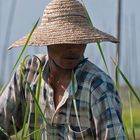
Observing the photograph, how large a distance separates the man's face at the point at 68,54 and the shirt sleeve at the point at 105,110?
122 mm

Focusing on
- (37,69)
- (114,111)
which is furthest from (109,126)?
(37,69)

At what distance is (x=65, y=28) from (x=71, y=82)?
0.65 feet

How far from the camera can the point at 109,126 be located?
2.39 m

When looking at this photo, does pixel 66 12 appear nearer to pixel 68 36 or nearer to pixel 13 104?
pixel 68 36

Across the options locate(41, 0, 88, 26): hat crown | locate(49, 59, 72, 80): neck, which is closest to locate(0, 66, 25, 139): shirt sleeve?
locate(49, 59, 72, 80): neck

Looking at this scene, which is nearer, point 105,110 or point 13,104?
point 105,110

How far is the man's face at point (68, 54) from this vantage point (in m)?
2.36

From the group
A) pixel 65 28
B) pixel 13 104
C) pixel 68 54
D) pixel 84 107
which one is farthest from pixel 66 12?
pixel 13 104

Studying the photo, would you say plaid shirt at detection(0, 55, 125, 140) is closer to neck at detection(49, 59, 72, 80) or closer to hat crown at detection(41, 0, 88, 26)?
neck at detection(49, 59, 72, 80)

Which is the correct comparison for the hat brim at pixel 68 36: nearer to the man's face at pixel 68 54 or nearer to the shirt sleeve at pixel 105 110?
the man's face at pixel 68 54

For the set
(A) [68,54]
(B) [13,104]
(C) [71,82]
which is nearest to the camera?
(A) [68,54]

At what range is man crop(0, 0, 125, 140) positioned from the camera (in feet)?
7.82

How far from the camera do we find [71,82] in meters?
2.47

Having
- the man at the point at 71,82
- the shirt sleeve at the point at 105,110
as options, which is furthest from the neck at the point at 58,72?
the shirt sleeve at the point at 105,110
